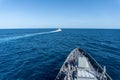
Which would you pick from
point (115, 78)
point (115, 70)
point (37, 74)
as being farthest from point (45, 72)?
point (115, 70)

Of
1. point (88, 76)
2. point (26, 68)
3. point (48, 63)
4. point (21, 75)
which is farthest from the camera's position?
point (48, 63)

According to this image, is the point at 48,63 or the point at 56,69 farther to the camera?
the point at 48,63

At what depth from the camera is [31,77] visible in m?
32.3

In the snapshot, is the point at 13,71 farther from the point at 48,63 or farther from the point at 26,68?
the point at 48,63

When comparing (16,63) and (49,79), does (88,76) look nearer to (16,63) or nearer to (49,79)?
(49,79)

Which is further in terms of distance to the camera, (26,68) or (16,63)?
(16,63)

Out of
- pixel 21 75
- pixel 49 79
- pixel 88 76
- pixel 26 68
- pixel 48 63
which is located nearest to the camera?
pixel 88 76

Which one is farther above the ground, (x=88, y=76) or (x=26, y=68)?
(x=88, y=76)

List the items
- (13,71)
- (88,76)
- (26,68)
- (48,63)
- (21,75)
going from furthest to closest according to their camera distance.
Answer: (48,63), (26,68), (13,71), (21,75), (88,76)

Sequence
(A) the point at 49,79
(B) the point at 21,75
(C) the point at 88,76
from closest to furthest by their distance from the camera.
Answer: (C) the point at 88,76
(A) the point at 49,79
(B) the point at 21,75

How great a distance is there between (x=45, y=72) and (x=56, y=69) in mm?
4018

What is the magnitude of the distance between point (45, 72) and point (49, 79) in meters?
4.95

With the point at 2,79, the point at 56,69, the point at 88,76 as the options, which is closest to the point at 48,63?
the point at 56,69

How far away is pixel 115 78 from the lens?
3212 centimetres
